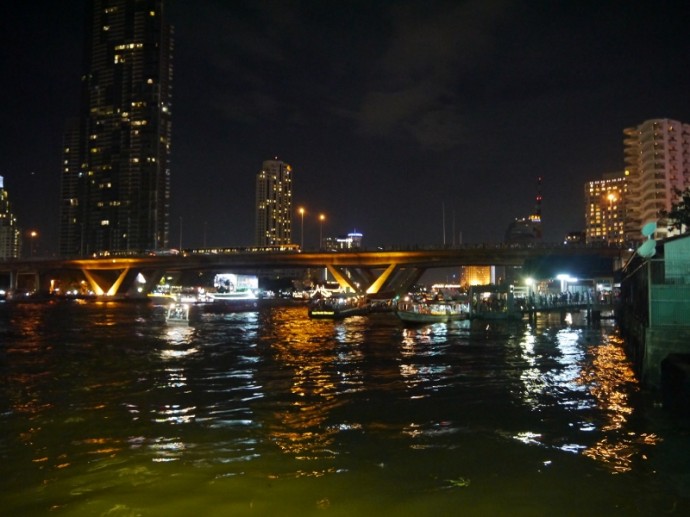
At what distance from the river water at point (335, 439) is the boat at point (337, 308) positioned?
41208 millimetres

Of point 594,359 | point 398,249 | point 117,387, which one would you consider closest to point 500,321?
point 594,359

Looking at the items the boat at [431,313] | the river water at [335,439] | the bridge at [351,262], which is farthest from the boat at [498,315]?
the river water at [335,439]

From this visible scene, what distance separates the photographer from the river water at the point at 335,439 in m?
10.0

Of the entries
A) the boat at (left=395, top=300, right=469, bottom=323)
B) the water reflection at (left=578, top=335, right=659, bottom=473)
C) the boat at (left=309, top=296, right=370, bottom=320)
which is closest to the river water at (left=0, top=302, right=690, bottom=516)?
the water reflection at (left=578, top=335, right=659, bottom=473)

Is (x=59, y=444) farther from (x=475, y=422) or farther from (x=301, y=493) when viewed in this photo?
(x=475, y=422)

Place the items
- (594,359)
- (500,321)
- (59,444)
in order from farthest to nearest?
(500,321), (594,359), (59,444)

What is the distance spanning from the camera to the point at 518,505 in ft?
32.2

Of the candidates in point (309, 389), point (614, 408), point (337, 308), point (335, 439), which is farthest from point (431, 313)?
point (335, 439)

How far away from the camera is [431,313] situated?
59438mm

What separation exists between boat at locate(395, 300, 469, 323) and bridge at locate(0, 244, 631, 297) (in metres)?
16.3

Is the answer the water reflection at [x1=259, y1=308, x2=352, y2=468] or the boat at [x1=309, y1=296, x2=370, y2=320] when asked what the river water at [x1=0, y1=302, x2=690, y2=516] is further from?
the boat at [x1=309, y1=296, x2=370, y2=320]

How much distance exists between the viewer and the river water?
32.8ft

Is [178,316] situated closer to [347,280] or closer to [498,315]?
[498,315]

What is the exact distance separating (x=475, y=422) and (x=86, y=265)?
13104 cm
